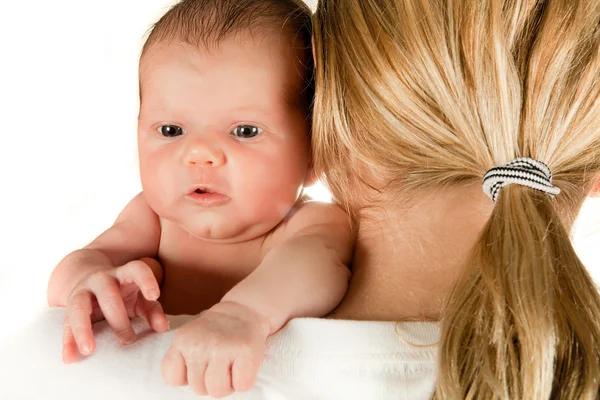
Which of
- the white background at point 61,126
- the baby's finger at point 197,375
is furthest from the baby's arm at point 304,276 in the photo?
the white background at point 61,126

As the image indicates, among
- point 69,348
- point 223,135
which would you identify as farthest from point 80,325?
point 223,135

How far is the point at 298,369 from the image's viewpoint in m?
0.86

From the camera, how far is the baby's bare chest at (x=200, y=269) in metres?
1.26

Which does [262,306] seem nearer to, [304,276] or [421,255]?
[304,276]

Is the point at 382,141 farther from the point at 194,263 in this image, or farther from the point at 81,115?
the point at 81,115

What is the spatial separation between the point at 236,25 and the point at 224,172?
0.22 metres

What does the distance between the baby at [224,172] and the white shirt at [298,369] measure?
9cm

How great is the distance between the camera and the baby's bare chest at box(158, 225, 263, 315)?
126 centimetres

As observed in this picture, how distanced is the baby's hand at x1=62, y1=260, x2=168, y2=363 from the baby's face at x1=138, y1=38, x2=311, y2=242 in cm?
21

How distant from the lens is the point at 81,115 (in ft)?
6.55

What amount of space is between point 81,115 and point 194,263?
0.86 meters

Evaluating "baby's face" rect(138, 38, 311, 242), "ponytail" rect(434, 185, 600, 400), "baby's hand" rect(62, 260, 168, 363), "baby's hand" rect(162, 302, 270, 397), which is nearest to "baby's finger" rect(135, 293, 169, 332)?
"baby's hand" rect(62, 260, 168, 363)

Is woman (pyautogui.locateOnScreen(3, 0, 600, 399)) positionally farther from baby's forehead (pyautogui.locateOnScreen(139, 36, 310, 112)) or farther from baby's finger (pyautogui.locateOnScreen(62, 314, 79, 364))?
baby's forehead (pyautogui.locateOnScreen(139, 36, 310, 112))

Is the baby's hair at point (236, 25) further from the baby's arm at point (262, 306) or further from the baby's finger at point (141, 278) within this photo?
the baby's finger at point (141, 278)
